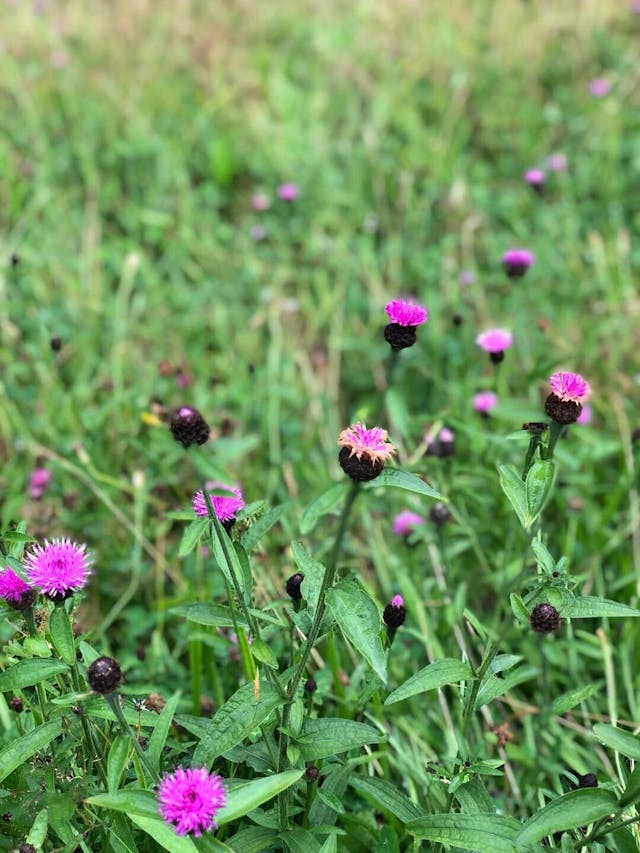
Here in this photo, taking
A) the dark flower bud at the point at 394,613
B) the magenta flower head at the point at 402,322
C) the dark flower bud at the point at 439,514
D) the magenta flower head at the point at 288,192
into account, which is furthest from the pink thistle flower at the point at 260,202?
the dark flower bud at the point at 394,613

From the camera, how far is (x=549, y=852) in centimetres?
109

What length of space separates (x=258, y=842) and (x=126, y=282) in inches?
79.9

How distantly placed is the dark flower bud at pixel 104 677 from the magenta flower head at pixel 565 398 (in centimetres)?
68

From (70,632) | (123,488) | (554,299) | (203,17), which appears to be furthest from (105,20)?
(70,632)

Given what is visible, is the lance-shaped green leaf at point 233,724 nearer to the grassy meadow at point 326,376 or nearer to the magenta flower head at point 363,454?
the grassy meadow at point 326,376

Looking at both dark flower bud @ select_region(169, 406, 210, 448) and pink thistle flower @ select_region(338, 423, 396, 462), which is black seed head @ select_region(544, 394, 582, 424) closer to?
pink thistle flower @ select_region(338, 423, 396, 462)

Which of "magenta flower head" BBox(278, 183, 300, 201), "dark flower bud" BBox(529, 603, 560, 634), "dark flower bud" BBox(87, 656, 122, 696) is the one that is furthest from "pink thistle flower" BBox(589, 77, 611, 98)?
"dark flower bud" BBox(87, 656, 122, 696)

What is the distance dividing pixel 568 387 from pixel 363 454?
383 mm

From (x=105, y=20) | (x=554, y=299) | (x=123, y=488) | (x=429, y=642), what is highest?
(x=105, y=20)

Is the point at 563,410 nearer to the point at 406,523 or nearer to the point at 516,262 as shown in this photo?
the point at 406,523

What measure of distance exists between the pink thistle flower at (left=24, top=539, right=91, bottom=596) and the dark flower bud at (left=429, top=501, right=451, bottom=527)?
0.86 m

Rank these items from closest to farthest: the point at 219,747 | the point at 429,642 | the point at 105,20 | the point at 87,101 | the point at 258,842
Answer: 1. the point at 219,747
2. the point at 258,842
3. the point at 429,642
4. the point at 87,101
5. the point at 105,20

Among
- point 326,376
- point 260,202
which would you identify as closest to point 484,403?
point 326,376

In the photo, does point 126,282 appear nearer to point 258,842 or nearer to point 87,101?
point 87,101
